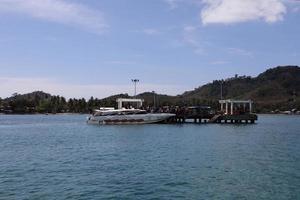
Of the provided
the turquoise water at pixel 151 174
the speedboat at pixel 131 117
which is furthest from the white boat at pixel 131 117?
the turquoise water at pixel 151 174

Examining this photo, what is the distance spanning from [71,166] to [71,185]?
11.6 meters

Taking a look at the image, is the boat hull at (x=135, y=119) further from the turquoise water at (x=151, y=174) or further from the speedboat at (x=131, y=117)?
the turquoise water at (x=151, y=174)

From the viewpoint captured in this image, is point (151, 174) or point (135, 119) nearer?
point (151, 174)

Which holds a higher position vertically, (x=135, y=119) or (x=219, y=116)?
(x=219, y=116)

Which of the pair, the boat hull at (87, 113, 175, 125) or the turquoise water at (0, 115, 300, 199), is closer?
the turquoise water at (0, 115, 300, 199)

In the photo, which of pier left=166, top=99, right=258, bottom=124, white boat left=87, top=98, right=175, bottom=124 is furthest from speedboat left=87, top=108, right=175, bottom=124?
pier left=166, top=99, right=258, bottom=124

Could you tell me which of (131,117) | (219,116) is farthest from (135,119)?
(219,116)

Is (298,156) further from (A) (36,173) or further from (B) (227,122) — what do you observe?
(B) (227,122)

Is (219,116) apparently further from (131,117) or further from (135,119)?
(131,117)

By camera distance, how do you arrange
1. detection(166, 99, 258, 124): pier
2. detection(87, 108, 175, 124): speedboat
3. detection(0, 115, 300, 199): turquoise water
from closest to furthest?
1. detection(0, 115, 300, 199): turquoise water
2. detection(87, 108, 175, 124): speedboat
3. detection(166, 99, 258, 124): pier

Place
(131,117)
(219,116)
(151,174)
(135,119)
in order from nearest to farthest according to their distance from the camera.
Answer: (151,174) → (131,117) → (135,119) → (219,116)

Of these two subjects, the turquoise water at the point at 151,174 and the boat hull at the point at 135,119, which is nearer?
the turquoise water at the point at 151,174

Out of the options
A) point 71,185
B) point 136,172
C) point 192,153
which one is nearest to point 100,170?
point 136,172

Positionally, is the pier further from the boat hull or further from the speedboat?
the speedboat
